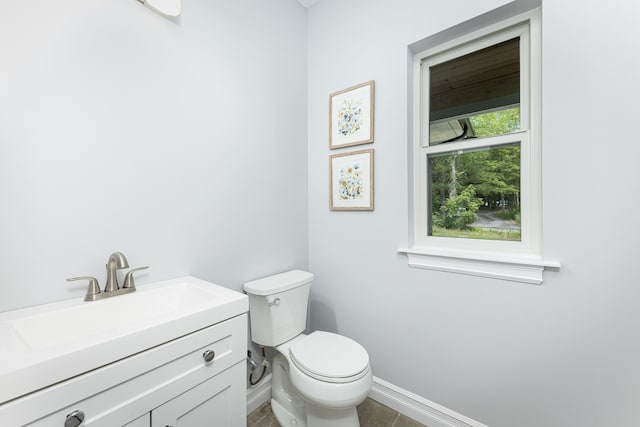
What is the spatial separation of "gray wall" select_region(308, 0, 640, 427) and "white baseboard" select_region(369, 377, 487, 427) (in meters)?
0.04

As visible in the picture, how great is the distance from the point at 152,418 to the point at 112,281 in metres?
0.54

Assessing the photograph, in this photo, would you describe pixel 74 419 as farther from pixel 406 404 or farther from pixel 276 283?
pixel 406 404

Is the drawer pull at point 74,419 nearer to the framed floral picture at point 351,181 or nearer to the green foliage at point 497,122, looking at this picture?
the framed floral picture at point 351,181

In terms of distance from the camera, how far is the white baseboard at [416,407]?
141 cm

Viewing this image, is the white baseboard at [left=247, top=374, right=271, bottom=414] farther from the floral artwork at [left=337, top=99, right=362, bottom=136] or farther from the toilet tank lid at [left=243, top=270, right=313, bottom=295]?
the floral artwork at [left=337, top=99, right=362, bottom=136]

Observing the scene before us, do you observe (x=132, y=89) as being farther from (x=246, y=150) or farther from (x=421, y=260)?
(x=421, y=260)

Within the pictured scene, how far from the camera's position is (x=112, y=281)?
1064mm

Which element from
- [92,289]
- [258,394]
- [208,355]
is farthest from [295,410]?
[92,289]

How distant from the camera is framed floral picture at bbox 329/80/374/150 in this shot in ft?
5.52

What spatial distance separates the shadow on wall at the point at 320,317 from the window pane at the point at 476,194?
2.99ft

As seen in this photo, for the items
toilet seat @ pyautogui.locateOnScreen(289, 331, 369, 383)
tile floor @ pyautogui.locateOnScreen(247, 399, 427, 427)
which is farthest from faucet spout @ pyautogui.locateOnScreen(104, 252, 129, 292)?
tile floor @ pyautogui.locateOnScreen(247, 399, 427, 427)

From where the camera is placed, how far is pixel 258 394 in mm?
1637

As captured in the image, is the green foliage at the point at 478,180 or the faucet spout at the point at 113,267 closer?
the faucet spout at the point at 113,267

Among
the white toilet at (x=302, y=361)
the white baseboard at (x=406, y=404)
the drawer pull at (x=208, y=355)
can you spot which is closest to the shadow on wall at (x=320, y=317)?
the white toilet at (x=302, y=361)
